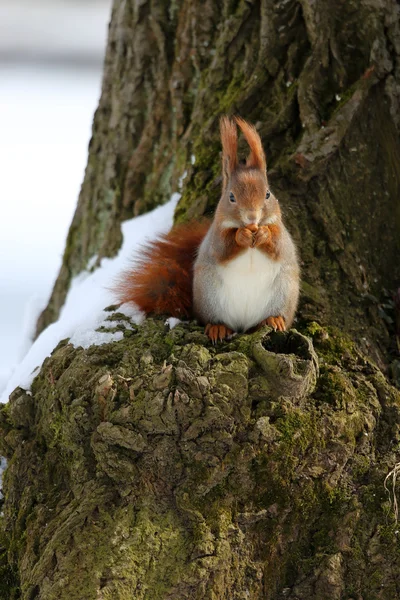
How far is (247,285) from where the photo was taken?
1962 millimetres

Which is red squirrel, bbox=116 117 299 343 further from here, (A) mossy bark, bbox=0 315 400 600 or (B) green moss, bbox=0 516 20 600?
(B) green moss, bbox=0 516 20 600

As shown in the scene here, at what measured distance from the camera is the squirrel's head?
188cm

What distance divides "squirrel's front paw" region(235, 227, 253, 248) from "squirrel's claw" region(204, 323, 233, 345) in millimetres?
210

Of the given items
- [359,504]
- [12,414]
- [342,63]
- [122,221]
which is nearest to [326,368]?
[359,504]

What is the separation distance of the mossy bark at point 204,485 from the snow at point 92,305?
0.18 metres

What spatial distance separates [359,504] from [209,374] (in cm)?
43

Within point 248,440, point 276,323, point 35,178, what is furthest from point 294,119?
point 35,178

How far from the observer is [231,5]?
265 cm

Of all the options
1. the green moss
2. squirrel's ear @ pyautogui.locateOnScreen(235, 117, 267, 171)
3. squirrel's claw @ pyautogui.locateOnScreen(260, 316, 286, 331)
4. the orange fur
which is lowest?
the green moss

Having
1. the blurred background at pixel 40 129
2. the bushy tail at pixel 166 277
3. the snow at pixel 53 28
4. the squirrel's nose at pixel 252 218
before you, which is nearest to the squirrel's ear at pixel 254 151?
the squirrel's nose at pixel 252 218

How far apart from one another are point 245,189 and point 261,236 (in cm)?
12

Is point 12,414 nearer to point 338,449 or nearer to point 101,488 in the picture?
point 101,488

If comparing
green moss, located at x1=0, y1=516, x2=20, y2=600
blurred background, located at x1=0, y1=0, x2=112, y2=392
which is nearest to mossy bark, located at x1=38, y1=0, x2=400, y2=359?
green moss, located at x1=0, y1=516, x2=20, y2=600

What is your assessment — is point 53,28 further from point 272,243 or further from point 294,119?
point 272,243
